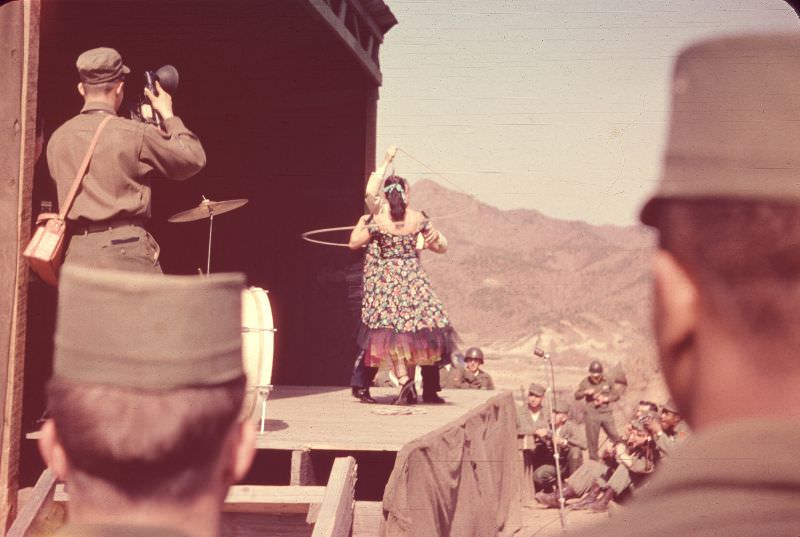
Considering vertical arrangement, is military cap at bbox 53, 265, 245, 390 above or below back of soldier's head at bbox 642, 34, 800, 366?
below

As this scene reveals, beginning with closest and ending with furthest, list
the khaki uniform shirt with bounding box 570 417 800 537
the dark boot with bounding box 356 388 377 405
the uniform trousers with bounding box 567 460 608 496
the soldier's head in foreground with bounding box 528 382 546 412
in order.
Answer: the khaki uniform shirt with bounding box 570 417 800 537 → the dark boot with bounding box 356 388 377 405 → the uniform trousers with bounding box 567 460 608 496 → the soldier's head in foreground with bounding box 528 382 546 412

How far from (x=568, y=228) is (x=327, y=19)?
6767 centimetres

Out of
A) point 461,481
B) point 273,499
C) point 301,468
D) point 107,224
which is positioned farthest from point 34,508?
point 461,481

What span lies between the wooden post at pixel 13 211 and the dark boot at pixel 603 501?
9.24 meters

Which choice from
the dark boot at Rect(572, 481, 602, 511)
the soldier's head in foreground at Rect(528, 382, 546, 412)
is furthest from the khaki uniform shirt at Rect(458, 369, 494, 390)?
the dark boot at Rect(572, 481, 602, 511)

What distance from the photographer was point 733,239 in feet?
2.95

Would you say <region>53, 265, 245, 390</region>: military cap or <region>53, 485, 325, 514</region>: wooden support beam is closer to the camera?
<region>53, 265, 245, 390</region>: military cap

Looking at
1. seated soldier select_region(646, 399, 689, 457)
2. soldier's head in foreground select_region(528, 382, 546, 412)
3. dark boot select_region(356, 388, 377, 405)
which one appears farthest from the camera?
soldier's head in foreground select_region(528, 382, 546, 412)

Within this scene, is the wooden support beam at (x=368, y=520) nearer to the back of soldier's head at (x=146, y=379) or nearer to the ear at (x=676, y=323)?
the back of soldier's head at (x=146, y=379)

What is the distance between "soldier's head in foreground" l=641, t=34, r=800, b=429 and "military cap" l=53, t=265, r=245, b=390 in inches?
27.4

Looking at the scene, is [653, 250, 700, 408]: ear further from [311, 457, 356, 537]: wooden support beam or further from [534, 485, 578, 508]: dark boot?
→ [534, 485, 578, 508]: dark boot

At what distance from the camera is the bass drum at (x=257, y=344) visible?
21.2ft

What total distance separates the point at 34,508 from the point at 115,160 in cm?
167

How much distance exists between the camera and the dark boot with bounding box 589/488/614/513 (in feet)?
43.8
